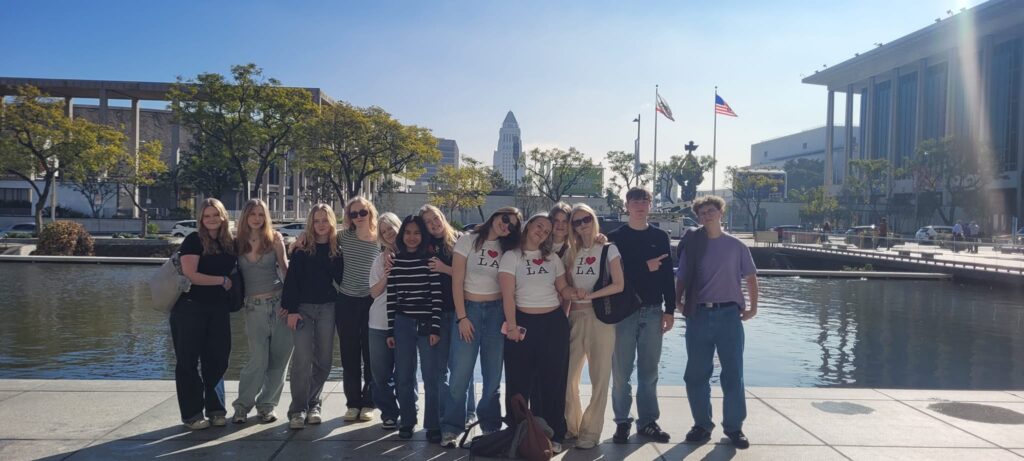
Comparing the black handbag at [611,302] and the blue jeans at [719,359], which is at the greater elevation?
the black handbag at [611,302]

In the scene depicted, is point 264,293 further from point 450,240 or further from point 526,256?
point 526,256

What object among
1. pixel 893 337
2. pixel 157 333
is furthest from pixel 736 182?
pixel 157 333

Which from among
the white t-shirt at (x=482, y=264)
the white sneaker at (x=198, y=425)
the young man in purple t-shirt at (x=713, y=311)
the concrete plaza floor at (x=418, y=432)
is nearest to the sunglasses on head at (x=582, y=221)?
the white t-shirt at (x=482, y=264)

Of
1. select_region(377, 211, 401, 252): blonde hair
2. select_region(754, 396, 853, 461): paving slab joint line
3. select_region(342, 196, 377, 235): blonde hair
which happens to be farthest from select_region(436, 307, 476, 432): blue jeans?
select_region(754, 396, 853, 461): paving slab joint line

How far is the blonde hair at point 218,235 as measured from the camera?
571cm

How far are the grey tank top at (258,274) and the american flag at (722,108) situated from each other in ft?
148

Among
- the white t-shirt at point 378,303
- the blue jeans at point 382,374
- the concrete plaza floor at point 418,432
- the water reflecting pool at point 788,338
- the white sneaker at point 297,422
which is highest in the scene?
the white t-shirt at point 378,303

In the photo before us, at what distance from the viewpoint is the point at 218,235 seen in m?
5.79

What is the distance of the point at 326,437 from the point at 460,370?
46.9 inches

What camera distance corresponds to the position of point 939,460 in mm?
5309

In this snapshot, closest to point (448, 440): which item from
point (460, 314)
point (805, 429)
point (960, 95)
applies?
point (460, 314)

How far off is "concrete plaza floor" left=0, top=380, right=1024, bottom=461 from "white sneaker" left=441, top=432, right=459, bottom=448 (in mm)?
81

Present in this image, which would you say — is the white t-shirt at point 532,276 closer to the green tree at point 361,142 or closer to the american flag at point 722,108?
the green tree at point 361,142

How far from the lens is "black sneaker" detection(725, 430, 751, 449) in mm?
5551
